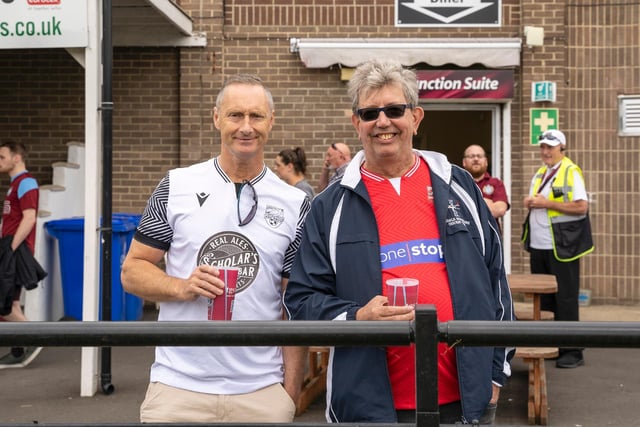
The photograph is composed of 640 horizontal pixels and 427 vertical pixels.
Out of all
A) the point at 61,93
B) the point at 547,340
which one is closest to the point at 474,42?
the point at 61,93

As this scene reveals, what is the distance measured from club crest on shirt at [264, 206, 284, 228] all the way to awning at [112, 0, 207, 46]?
6405 mm

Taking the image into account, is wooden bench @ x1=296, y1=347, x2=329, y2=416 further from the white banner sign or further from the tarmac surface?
the white banner sign

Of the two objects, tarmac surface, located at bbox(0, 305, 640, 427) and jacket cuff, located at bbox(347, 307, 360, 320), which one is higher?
jacket cuff, located at bbox(347, 307, 360, 320)

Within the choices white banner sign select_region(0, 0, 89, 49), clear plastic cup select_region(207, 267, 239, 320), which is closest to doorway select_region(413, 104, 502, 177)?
white banner sign select_region(0, 0, 89, 49)

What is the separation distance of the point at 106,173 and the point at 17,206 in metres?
1.31

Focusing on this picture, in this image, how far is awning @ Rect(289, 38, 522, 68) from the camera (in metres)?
10.5

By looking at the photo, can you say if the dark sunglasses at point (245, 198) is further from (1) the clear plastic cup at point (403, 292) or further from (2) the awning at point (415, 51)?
(2) the awning at point (415, 51)

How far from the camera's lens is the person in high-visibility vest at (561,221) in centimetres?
786

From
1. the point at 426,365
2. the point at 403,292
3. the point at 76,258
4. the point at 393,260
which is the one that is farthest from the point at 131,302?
the point at 426,365

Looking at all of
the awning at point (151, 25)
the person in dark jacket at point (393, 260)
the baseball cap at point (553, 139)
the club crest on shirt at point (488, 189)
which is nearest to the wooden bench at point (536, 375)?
the club crest on shirt at point (488, 189)

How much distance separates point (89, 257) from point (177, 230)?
4309mm

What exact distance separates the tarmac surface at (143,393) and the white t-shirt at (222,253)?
9.90 feet

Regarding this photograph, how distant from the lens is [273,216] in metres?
2.97

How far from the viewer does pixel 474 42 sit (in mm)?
10648
